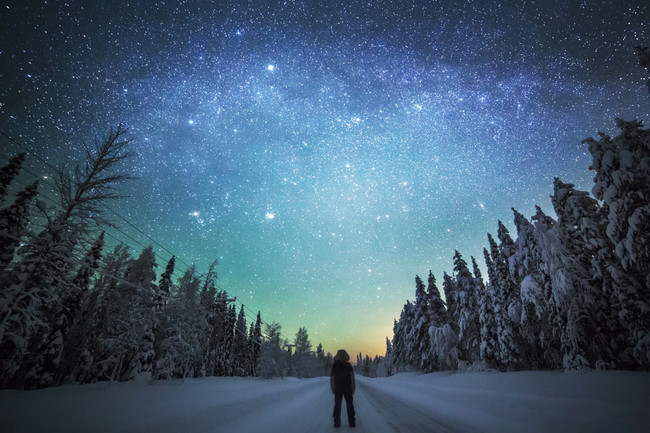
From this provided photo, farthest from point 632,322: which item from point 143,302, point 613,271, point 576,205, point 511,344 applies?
point 143,302

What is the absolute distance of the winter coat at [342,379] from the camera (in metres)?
6.48

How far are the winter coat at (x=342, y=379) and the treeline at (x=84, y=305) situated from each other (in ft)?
31.9

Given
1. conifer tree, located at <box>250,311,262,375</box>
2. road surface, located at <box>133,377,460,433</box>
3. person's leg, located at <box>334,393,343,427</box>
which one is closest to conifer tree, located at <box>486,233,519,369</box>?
road surface, located at <box>133,377,460,433</box>

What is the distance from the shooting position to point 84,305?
2661 centimetres

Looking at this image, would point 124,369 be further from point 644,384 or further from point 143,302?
point 644,384

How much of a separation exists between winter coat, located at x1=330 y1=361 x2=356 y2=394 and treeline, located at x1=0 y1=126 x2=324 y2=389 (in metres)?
9.71

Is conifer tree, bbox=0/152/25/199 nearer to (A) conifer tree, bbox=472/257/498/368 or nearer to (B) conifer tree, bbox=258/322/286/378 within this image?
(B) conifer tree, bbox=258/322/286/378

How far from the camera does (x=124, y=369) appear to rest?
26219mm

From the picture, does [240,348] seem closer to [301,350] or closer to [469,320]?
[301,350]

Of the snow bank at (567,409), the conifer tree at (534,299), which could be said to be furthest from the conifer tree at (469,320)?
the snow bank at (567,409)

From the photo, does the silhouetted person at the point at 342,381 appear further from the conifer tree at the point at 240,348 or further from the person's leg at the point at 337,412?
the conifer tree at the point at 240,348

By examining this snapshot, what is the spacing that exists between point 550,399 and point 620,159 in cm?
1035

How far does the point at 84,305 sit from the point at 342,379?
1333 inches

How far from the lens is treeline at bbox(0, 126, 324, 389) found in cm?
1002
